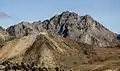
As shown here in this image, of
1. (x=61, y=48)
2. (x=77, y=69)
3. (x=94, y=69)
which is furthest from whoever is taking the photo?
(x=61, y=48)

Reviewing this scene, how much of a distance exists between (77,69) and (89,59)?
13.6 metres

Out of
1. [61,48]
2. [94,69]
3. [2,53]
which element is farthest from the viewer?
[2,53]

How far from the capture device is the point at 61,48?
298 ft

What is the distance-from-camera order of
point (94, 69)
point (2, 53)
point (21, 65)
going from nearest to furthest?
1. point (94, 69)
2. point (21, 65)
3. point (2, 53)

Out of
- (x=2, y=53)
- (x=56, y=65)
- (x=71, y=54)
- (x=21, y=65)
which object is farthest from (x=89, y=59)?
(x=2, y=53)

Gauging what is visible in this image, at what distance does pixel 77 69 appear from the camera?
252ft

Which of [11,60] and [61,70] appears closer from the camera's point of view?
[61,70]

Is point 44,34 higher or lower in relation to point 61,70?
higher

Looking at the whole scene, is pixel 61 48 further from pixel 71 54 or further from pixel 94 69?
pixel 94 69

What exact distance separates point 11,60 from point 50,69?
1376 cm

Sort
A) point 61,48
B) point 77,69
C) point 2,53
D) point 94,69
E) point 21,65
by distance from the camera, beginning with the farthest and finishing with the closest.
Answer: point 2,53
point 61,48
point 21,65
point 77,69
point 94,69

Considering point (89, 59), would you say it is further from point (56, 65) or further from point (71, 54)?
point (56, 65)

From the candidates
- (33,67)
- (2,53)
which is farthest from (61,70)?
(2,53)

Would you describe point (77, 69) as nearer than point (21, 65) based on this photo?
Yes
